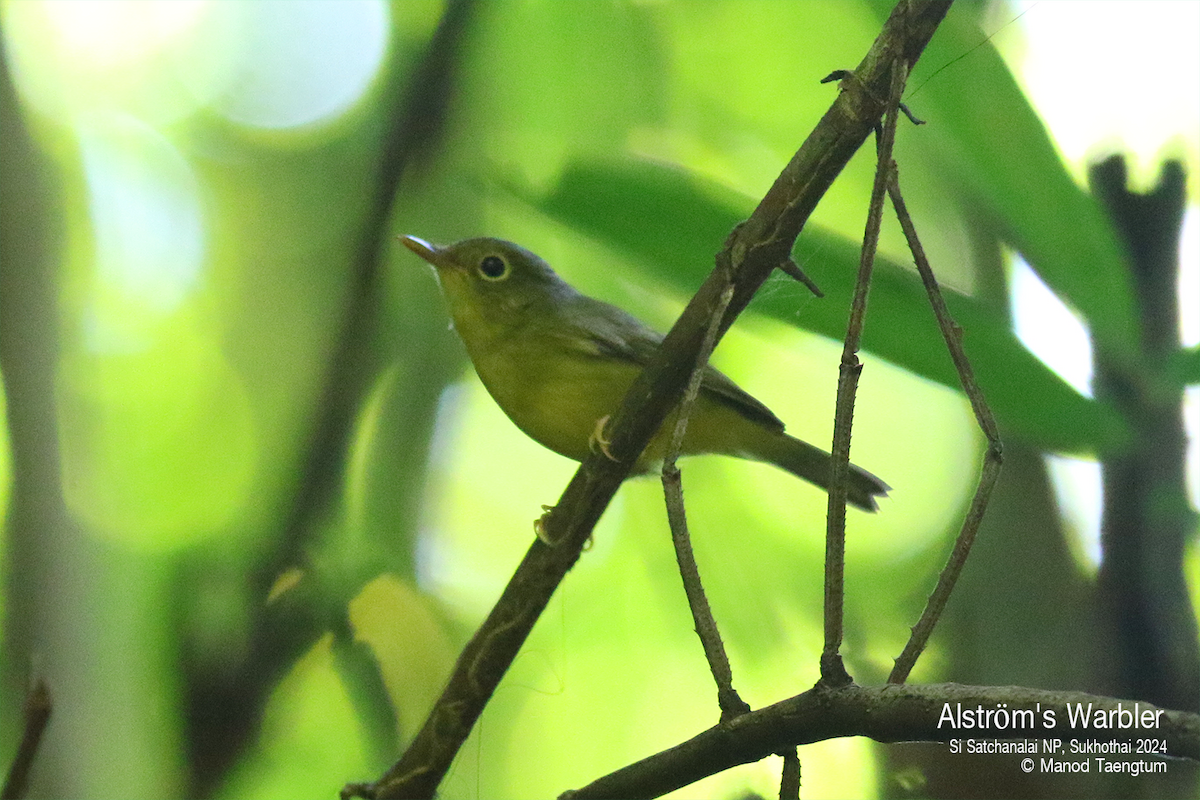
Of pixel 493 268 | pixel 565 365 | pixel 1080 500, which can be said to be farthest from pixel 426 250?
pixel 1080 500

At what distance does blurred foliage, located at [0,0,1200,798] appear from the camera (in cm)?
125

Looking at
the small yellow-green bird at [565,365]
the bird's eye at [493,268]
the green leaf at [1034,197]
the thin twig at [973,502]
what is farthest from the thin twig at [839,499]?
the bird's eye at [493,268]

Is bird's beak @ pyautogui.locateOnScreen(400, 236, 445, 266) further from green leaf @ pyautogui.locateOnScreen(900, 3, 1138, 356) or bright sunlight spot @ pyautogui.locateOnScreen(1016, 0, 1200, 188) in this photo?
bright sunlight spot @ pyautogui.locateOnScreen(1016, 0, 1200, 188)

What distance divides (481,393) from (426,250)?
0.28 metres

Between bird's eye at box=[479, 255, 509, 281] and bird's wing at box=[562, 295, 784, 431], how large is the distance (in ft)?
0.38

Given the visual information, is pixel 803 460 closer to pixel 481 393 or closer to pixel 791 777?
pixel 481 393

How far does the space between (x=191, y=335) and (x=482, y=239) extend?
0.56m

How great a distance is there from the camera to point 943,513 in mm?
1278

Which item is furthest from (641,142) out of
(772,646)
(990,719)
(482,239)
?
(990,719)

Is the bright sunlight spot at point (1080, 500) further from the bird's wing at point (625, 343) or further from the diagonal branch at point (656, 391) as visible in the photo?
the diagonal branch at point (656, 391)

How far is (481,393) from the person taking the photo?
5.13 feet

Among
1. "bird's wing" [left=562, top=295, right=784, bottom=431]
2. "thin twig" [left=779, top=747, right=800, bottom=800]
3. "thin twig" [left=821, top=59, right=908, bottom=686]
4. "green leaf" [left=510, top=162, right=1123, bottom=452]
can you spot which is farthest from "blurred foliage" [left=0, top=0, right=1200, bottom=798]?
"thin twig" [left=821, top=59, right=908, bottom=686]

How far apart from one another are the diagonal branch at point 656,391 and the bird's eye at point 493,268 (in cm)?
54

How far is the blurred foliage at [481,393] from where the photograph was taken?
125 centimetres
